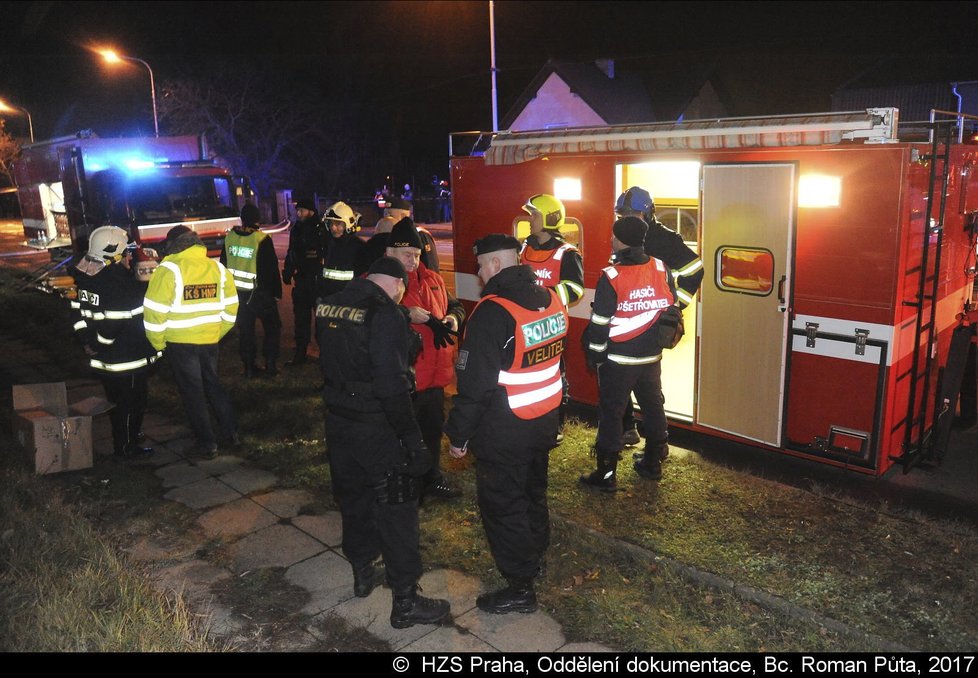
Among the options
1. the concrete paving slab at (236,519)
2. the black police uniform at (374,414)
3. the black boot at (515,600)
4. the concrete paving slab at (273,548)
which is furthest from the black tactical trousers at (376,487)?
the concrete paving slab at (236,519)

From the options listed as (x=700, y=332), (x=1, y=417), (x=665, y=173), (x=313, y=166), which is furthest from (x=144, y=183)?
(x=313, y=166)

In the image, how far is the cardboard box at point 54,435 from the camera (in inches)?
251

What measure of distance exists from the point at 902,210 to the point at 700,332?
6.29 ft

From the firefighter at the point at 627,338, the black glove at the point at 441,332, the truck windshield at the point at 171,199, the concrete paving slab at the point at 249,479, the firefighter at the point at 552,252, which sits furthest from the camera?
the truck windshield at the point at 171,199

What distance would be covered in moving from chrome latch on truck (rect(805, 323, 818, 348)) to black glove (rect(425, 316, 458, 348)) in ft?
8.82

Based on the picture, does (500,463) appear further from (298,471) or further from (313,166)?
(313,166)

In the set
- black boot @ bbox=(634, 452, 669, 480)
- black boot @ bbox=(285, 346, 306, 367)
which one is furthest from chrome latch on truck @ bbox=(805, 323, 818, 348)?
black boot @ bbox=(285, 346, 306, 367)

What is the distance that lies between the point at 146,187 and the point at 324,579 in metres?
12.9

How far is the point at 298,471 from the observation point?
6402 mm

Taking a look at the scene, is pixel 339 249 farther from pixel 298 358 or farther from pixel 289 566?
pixel 289 566

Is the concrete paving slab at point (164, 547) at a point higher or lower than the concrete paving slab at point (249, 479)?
lower

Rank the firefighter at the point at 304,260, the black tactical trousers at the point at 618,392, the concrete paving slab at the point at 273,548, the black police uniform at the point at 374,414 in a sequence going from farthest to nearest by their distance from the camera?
the firefighter at the point at 304,260 < the black tactical trousers at the point at 618,392 < the concrete paving slab at the point at 273,548 < the black police uniform at the point at 374,414

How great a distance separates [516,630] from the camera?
4.12m

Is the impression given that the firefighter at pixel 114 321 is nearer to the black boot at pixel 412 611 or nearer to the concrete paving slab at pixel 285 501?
the concrete paving slab at pixel 285 501
